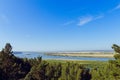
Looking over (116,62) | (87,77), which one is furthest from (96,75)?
(116,62)

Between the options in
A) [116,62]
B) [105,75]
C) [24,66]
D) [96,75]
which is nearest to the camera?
[116,62]

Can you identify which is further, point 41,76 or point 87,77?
point 87,77

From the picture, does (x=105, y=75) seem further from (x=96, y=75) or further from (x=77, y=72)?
(x=77, y=72)

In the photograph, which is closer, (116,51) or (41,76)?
(116,51)

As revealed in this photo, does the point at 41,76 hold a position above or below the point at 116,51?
below

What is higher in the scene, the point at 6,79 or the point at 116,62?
the point at 116,62

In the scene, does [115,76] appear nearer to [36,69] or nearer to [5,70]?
[36,69]

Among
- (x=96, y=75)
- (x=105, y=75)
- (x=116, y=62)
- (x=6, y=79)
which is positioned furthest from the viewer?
(x=6, y=79)

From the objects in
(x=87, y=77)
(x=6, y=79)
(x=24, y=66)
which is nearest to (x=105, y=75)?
(x=87, y=77)

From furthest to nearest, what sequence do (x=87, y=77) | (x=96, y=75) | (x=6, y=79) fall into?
(x=87, y=77) < (x=6, y=79) < (x=96, y=75)
